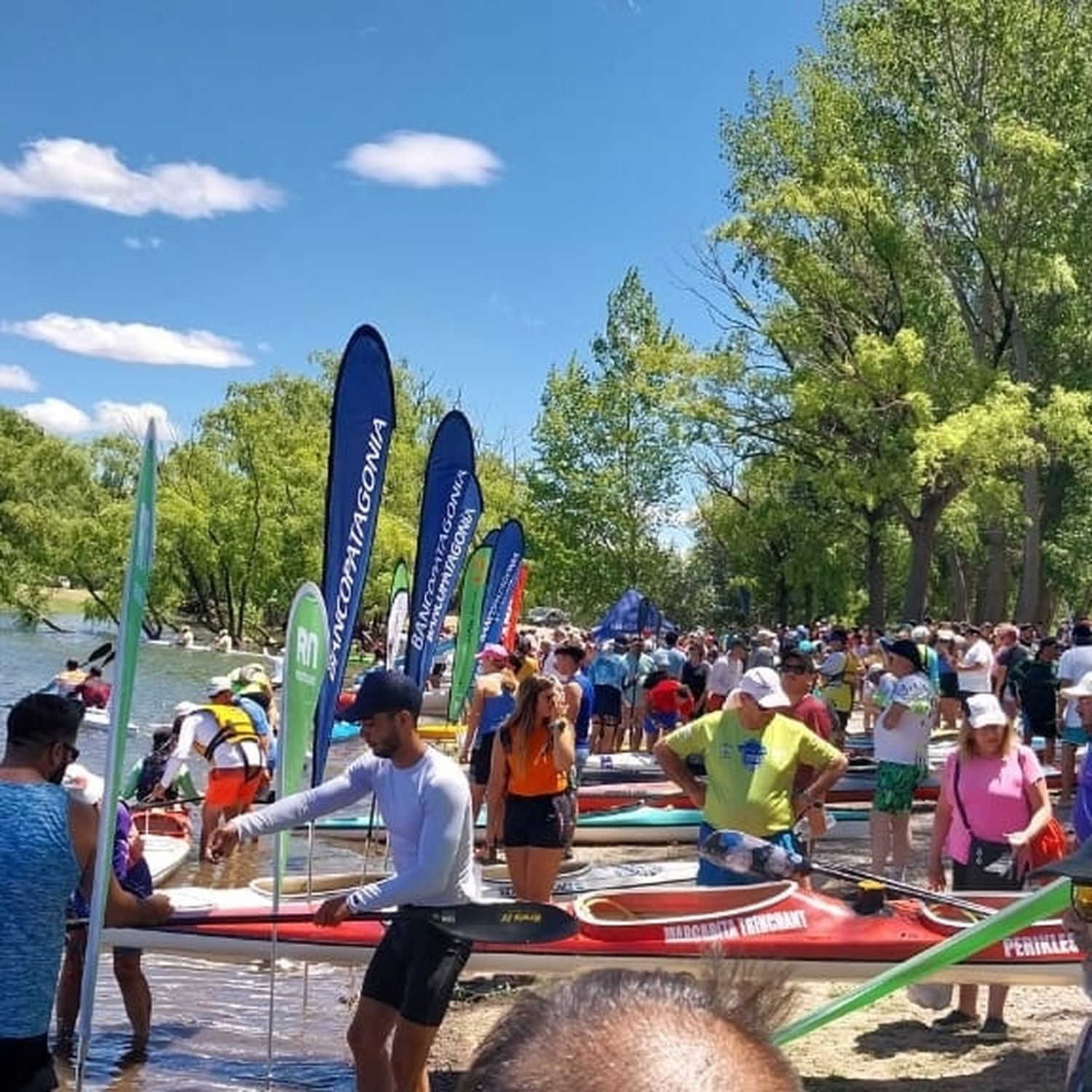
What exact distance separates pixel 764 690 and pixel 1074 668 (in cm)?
706

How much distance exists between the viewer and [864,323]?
27.6 meters

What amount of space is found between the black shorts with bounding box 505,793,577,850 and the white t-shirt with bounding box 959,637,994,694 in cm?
912

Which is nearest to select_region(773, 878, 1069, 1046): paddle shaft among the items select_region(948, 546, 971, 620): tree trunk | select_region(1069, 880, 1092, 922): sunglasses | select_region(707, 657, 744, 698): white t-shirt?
select_region(1069, 880, 1092, 922): sunglasses

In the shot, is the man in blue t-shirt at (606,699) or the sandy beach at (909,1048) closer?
the sandy beach at (909,1048)

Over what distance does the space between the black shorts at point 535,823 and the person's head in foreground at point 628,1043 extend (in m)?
6.79

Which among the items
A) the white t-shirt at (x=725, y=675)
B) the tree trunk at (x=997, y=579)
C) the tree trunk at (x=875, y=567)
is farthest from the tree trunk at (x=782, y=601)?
the white t-shirt at (x=725, y=675)

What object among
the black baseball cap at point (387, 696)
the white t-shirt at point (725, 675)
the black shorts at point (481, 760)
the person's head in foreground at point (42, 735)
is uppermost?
the white t-shirt at point (725, 675)

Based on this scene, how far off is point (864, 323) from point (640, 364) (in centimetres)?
468

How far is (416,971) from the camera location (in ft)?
16.6

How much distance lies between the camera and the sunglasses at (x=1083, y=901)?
2.78 m

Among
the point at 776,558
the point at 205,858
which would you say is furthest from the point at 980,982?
the point at 776,558

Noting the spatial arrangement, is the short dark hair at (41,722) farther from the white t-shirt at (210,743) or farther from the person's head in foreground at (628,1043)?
the white t-shirt at (210,743)

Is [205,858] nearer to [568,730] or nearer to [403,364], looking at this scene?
[568,730]

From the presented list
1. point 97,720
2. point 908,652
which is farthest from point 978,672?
point 97,720
